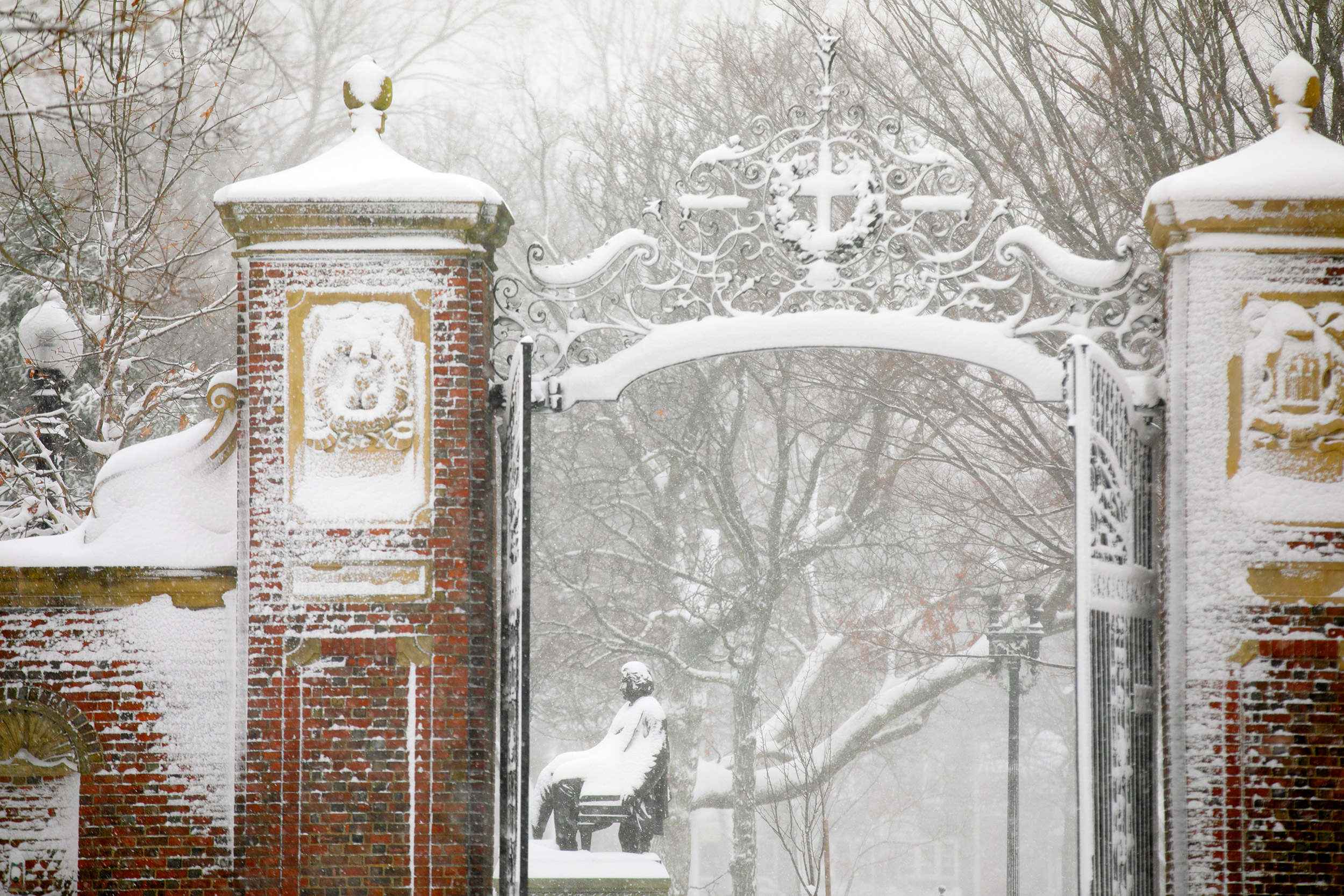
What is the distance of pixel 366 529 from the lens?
6746 mm

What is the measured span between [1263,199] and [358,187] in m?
4.43

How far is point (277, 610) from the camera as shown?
6723mm

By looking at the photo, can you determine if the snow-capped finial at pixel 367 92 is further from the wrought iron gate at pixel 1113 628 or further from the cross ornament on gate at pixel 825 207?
the wrought iron gate at pixel 1113 628

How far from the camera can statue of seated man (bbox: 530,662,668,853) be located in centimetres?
861

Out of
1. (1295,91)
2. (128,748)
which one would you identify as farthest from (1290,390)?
(128,748)

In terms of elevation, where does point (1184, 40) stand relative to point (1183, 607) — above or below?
above

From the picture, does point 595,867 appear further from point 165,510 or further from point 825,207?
point 825,207

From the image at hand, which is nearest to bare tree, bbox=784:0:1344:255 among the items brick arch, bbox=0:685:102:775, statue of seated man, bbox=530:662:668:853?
statue of seated man, bbox=530:662:668:853

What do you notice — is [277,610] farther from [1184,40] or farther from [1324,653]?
[1184,40]

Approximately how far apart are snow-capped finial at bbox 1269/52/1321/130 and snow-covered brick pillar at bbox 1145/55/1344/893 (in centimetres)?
9

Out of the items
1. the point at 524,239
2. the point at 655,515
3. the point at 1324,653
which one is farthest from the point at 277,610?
the point at 524,239

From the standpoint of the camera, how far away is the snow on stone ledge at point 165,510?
697 centimetres

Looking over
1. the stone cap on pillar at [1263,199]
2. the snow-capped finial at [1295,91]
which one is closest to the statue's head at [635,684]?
the stone cap on pillar at [1263,199]

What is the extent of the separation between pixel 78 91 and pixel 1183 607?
7.37 meters
